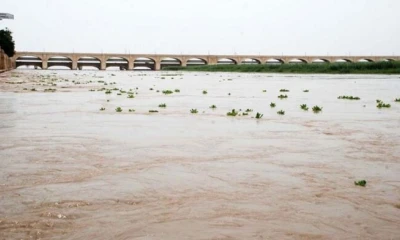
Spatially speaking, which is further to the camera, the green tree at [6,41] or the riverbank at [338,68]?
the green tree at [6,41]

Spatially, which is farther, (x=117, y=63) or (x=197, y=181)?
(x=117, y=63)

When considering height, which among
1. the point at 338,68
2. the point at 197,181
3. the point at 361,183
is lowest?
the point at 197,181

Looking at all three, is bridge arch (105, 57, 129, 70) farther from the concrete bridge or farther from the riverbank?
the riverbank

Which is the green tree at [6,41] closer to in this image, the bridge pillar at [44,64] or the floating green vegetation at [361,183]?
the bridge pillar at [44,64]

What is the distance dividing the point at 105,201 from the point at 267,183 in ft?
6.79

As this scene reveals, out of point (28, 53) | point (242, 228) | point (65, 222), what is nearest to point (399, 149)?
point (242, 228)

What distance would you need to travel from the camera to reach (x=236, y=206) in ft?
14.6

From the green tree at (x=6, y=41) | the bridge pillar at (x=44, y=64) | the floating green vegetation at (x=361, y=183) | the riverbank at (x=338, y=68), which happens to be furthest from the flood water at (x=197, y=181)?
the bridge pillar at (x=44, y=64)

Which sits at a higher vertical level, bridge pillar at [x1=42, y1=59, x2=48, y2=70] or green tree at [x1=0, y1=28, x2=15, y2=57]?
green tree at [x1=0, y1=28, x2=15, y2=57]

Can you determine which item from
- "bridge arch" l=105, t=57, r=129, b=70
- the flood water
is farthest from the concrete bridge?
the flood water

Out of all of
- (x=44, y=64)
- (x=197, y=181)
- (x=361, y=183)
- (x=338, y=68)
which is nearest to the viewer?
(x=361, y=183)

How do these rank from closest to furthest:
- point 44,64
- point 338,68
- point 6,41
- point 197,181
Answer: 1. point 197,181
2. point 338,68
3. point 6,41
4. point 44,64

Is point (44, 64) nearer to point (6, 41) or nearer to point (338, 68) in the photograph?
point (6, 41)

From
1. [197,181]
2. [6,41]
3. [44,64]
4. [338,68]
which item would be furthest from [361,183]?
[44,64]
